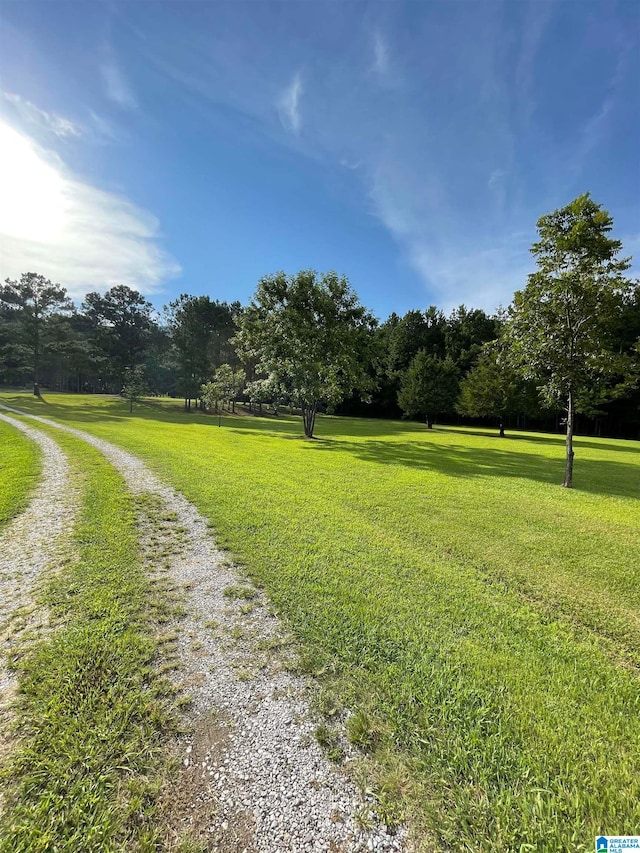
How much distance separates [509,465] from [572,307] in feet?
20.4

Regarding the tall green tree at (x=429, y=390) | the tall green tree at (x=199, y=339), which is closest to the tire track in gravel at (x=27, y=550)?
the tall green tree at (x=429, y=390)

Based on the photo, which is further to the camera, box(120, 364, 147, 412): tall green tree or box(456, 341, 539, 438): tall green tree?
box(120, 364, 147, 412): tall green tree

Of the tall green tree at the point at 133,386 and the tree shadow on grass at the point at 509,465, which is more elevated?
the tall green tree at the point at 133,386

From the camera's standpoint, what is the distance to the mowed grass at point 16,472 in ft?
20.9

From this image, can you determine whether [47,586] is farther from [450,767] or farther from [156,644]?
[450,767]

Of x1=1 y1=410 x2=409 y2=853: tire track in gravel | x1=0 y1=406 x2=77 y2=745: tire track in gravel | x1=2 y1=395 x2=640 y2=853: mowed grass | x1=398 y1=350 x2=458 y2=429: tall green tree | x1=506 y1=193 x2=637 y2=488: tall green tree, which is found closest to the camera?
x1=1 y1=410 x2=409 y2=853: tire track in gravel

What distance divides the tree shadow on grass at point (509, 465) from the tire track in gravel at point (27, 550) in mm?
9483

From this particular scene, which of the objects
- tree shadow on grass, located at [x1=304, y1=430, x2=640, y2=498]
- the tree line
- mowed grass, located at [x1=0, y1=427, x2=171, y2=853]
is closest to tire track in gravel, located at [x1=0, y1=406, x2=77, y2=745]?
mowed grass, located at [x1=0, y1=427, x2=171, y2=853]

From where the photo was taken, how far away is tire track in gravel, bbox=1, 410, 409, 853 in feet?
5.57

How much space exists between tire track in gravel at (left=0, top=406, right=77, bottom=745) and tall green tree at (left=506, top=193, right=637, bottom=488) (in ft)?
38.2

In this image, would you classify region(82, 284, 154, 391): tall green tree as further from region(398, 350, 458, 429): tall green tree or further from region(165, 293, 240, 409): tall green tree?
region(398, 350, 458, 429): tall green tree

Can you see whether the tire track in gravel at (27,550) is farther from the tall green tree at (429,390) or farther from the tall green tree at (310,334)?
the tall green tree at (429,390)

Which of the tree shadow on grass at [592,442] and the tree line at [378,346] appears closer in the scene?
the tree line at [378,346]

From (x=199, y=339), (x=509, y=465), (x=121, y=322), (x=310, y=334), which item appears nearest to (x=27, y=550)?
(x=509, y=465)
